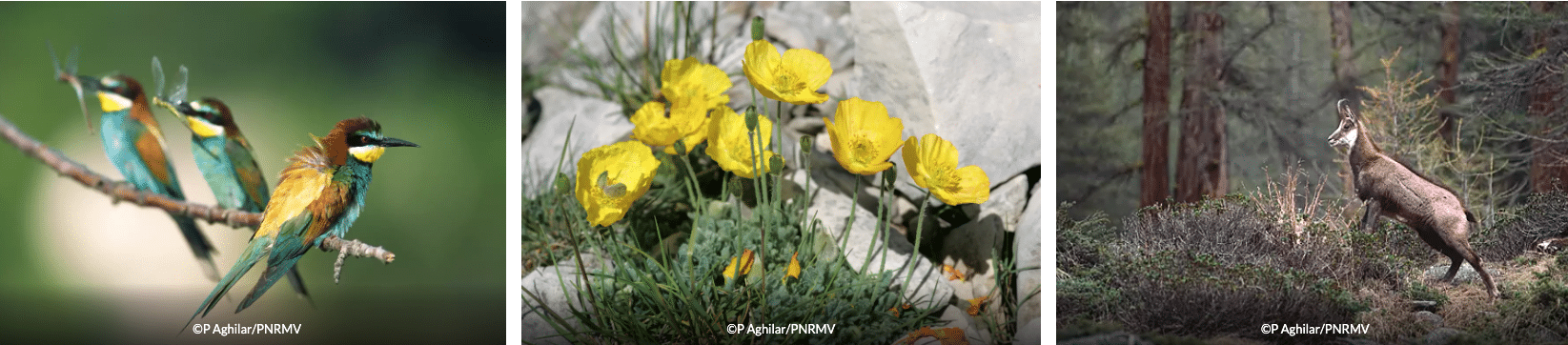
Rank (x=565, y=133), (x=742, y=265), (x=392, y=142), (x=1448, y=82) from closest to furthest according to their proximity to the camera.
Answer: (x=742, y=265)
(x=392, y=142)
(x=1448, y=82)
(x=565, y=133)

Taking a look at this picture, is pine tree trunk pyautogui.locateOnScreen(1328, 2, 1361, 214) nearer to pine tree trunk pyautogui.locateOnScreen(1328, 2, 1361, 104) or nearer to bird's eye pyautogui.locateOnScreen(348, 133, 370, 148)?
pine tree trunk pyautogui.locateOnScreen(1328, 2, 1361, 104)

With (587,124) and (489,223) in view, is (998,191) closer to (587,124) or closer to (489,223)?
(587,124)

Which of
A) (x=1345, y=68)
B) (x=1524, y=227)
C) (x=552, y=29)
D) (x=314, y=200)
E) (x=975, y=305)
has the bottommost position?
(x=975, y=305)

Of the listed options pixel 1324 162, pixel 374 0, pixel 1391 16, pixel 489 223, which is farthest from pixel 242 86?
pixel 1391 16

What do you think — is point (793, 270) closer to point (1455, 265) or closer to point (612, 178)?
point (612, 178)

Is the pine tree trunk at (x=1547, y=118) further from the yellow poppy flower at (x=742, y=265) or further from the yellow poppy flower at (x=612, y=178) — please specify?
the yellow poppy flower at (x=612, y=178)

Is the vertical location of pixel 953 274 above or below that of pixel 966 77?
below

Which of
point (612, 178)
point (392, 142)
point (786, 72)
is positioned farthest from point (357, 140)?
point (786, 72)
